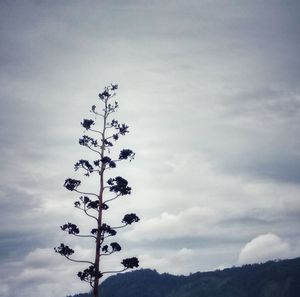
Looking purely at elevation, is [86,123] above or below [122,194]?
above

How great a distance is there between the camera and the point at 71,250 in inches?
905

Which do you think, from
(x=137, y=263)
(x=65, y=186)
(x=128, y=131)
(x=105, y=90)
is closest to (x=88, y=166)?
(x=65, y=186)

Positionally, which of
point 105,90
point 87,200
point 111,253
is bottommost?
point 111,253

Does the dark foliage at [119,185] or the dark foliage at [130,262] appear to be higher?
the dark foliage at [119,185]

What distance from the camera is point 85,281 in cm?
2209

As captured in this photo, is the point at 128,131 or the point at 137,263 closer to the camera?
the point at 137,263

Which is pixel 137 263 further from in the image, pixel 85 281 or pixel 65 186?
pixel 65 186

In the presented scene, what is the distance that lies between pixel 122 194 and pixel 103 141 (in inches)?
153

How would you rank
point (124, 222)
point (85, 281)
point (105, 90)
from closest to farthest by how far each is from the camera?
point (85, 281) < point (124, 222) < point (105, 90)

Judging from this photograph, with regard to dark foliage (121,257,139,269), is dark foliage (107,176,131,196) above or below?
above

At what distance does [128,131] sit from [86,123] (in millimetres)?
2933

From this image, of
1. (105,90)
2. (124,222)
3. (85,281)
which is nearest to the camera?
(85,281)

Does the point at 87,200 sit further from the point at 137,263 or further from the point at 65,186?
the point at 137,263

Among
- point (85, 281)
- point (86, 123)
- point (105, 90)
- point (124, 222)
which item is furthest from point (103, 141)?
point (85, 281)
